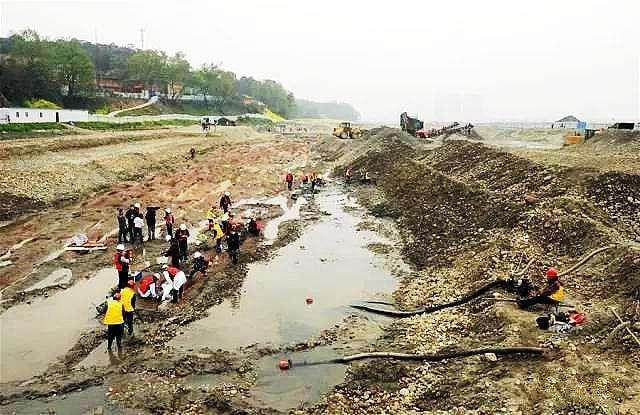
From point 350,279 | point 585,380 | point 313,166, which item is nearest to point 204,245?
point 350,279

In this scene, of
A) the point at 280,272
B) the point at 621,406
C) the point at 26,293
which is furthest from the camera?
the point at 280,272

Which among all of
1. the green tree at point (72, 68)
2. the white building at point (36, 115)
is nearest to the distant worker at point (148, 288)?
the white building at point (36, 115)

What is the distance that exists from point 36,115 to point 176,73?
185 ft

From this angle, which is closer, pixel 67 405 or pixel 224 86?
pixel 67 405

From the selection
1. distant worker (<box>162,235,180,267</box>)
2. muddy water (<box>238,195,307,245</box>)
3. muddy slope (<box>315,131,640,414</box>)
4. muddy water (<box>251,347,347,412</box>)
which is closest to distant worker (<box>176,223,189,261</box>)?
distant worker (<box>162,235,180,267</box>)

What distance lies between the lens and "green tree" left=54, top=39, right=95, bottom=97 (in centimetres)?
6838

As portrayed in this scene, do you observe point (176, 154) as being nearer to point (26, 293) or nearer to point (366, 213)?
point (366, 213)

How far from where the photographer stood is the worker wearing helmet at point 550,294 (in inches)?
489

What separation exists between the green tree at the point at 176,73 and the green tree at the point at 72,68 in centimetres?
2842

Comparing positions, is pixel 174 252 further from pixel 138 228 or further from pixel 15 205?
pixel 15 205

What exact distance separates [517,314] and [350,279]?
21.5 ft

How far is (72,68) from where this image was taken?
68.6 meters

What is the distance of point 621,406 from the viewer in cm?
849

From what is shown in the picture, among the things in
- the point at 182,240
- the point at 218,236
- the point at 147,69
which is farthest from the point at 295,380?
the point at 147,69
